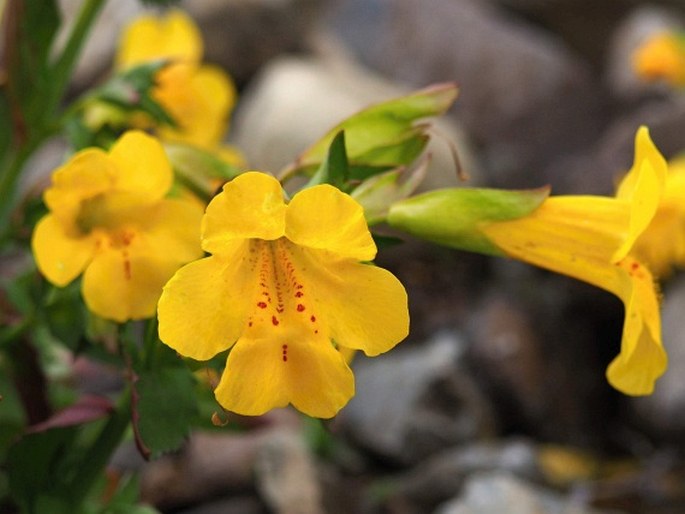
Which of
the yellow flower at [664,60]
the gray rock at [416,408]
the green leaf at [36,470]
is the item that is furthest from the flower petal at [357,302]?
the yellow flower at [664,60]

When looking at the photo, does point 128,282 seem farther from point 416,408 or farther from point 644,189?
point 416,408

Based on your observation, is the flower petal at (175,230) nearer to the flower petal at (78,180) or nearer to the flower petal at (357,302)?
the flower petal at (78,180)

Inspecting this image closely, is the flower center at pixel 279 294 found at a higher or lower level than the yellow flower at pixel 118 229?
higher

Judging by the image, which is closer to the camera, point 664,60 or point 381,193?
point 381,193

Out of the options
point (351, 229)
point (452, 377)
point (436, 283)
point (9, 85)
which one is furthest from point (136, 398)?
point (436, 283)

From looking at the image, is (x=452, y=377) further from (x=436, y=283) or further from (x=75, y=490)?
(x=75, y=490)

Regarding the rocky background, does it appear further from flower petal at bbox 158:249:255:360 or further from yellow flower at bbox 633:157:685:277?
yellow flower at bbox 633:157:685:277

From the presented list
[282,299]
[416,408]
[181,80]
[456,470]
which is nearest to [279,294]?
[282,299]
